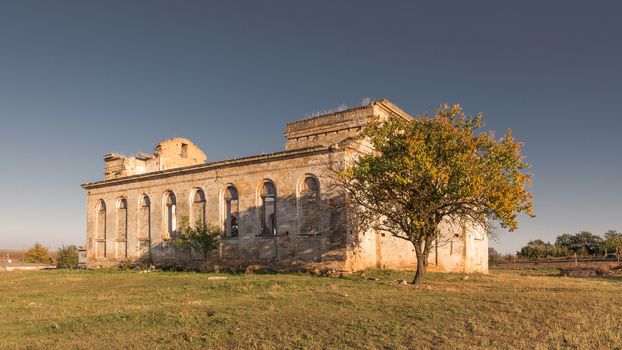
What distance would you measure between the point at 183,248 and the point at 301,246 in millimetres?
9766

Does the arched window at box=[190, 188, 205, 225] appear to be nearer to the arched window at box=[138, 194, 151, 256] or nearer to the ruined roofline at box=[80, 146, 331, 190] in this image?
the ruined roofline at box=[80, 146, 331, 190]

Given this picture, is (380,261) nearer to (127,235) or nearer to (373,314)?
(373,314)

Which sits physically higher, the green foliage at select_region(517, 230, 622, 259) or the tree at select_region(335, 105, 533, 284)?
the tree at select_region(335, 105, 533, 284)

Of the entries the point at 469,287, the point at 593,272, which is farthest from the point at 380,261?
the point at 593,272

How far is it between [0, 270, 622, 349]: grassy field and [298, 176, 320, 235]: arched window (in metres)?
7.13

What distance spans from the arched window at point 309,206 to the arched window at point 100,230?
19.1m

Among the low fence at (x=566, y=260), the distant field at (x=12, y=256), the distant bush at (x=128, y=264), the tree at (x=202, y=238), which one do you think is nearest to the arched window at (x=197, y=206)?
the tree at (x=202, y=238)

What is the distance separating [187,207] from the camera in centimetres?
3084

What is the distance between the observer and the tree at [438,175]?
16969 millimetres

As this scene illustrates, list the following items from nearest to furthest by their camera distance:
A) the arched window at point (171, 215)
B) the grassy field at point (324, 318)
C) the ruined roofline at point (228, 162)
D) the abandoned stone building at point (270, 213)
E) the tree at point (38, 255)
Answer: the grassy field at point (324, 318)
the abandoned stone building at point (270, 213)
the ruined roofline at point (228, 162)
the arched window at point (171, 215)
the tree at point (38, 255)

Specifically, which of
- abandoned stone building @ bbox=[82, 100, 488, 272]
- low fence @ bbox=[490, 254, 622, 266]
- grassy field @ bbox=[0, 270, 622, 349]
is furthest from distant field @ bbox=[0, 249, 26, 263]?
low fence @ bbox=[490, 254, 622, 266]

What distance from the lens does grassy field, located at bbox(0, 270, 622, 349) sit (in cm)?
971

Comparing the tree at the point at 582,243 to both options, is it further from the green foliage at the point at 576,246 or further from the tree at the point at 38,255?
the tree at the point at 38,255

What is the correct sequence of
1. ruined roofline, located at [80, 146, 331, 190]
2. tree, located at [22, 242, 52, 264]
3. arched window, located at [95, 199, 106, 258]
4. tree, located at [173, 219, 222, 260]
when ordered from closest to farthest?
ruined roofline, located at [80, 146, 331, 190] < tree, located at [173, 219, 222, 260] < arched window, located at [95, 199, 106, 258] < tree, located at [22, 242, 52, 264]
